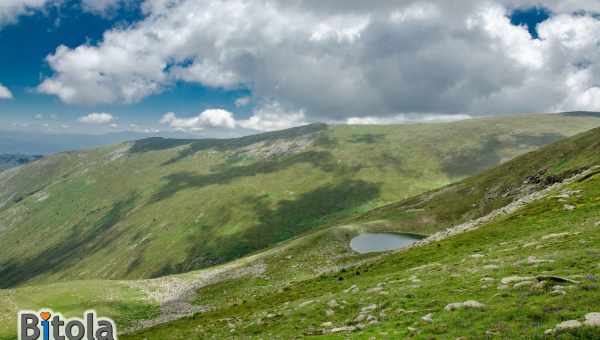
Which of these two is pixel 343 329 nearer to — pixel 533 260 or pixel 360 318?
pixel 360 318

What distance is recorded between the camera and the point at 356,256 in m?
79.1

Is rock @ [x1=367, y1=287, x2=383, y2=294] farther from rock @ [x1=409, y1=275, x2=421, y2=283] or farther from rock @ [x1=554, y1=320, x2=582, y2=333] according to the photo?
rock @ [x1=554, y1=320, x2=582, y2=333]

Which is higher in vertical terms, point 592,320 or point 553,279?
point 592,320

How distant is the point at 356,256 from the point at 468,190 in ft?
228

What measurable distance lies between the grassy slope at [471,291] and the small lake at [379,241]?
1289 inches

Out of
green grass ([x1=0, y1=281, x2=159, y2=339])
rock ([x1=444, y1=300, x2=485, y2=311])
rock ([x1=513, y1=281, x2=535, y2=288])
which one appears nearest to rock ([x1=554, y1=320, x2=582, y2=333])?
rock ([x1=444, y1=300, x2=485, y2=311])

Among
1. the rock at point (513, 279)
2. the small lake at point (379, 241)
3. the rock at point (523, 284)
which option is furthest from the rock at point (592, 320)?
the small lake at point (379, 241)

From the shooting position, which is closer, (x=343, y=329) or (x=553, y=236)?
(x=343, y=329)

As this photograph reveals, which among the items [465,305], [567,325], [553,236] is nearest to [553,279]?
[465,305]

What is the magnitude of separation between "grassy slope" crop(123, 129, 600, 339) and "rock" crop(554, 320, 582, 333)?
470mm

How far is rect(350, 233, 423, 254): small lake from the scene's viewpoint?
8778 cm

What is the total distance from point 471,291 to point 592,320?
408 inches

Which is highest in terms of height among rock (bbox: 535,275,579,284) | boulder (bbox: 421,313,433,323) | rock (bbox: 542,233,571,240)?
rock (bbox: 535,275,579,284)

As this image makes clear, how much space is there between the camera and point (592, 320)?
16.2m
